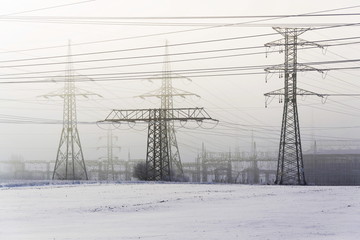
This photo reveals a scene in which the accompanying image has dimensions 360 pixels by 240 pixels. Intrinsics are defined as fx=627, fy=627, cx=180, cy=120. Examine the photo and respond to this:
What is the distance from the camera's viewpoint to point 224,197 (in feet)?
130

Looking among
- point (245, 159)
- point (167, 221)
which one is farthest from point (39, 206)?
point (245, 159)

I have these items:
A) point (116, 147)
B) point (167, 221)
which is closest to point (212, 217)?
point (167, 221)

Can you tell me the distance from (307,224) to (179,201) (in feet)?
41.3

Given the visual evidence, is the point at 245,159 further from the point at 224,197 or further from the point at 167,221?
the point at 167,221

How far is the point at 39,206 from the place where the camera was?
33188 millimetres

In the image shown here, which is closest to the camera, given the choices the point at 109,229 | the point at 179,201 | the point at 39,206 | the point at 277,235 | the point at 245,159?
the point at 277,235

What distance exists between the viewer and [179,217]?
27.3 m

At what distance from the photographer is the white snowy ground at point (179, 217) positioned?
2173cm

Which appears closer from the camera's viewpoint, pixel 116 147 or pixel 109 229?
pixel 109 229

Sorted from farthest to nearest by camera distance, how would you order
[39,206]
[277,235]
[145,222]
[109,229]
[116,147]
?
[116,147] < [39,206] < [145,222] < [109,229] < [277,235]

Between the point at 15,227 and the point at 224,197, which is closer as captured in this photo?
the point at 15,227

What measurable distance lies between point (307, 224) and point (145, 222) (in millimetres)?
6473

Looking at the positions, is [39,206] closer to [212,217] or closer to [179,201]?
[179,201]

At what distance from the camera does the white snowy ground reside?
21.7m
